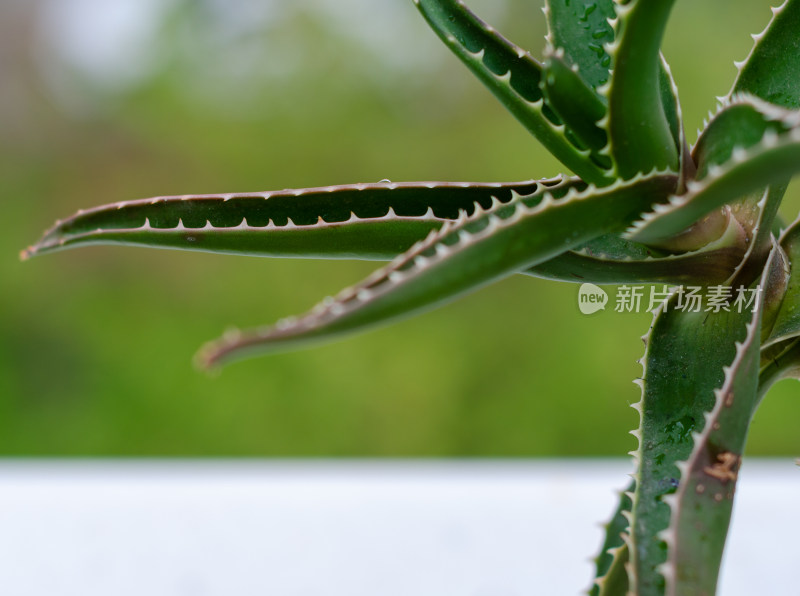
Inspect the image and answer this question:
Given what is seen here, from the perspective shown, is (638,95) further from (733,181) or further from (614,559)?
(614,559)

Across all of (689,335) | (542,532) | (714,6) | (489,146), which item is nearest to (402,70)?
(489,146)

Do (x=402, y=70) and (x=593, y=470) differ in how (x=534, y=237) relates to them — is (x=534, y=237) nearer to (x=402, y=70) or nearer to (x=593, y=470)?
(x=593, y=470)

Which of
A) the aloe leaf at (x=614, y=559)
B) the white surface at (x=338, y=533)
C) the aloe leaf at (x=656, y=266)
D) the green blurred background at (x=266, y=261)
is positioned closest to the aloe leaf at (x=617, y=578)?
the aloe leaf at (x=614, y=559)

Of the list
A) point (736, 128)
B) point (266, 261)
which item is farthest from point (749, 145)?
point (266, 261)

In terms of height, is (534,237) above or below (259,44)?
below

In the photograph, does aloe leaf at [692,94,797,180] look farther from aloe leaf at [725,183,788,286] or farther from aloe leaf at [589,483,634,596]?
aloe leaf at [589,483,634,596]

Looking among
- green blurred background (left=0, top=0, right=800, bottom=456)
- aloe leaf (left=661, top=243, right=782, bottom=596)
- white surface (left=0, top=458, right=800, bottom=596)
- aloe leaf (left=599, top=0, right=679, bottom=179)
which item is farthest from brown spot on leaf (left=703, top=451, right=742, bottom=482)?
green blurred background (left=0, top=0, right=800, bottom=456)
